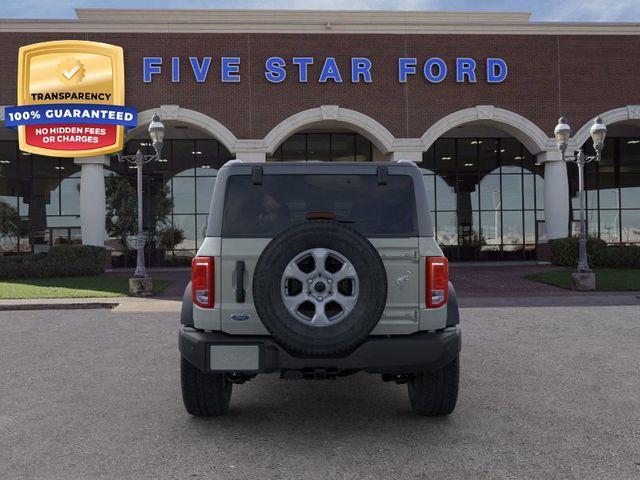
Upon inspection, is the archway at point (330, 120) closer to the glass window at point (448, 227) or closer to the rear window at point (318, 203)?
the glass window at point (448, 227)

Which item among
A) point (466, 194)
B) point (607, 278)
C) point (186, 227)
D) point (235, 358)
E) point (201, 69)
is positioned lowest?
point (607, 278)

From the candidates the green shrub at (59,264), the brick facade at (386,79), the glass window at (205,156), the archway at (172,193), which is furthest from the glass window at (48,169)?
the green shrub at (59,264)

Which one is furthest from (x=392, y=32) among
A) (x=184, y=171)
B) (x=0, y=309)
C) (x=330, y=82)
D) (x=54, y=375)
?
(x=54, y=375)

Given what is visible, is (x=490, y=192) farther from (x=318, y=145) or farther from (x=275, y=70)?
(x=275, y=70)

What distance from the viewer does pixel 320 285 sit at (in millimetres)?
3932

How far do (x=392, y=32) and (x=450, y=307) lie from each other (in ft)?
73.3

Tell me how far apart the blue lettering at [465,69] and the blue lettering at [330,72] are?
205 inches

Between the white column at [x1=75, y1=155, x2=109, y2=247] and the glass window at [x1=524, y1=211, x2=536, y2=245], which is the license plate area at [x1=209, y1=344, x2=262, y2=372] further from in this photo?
the glass window at [x1=524, y1=211, x2=536, y2=245]

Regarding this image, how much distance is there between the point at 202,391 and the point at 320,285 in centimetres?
155

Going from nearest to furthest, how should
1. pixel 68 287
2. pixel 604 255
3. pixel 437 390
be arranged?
pixel 437 390, pixel 68 287, pixel 604 255

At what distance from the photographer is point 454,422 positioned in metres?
4.71

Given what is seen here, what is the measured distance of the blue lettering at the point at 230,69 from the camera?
23891 mm

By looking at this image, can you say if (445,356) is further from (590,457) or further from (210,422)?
(210,422)

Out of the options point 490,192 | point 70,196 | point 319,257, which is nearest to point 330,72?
point 490,192
